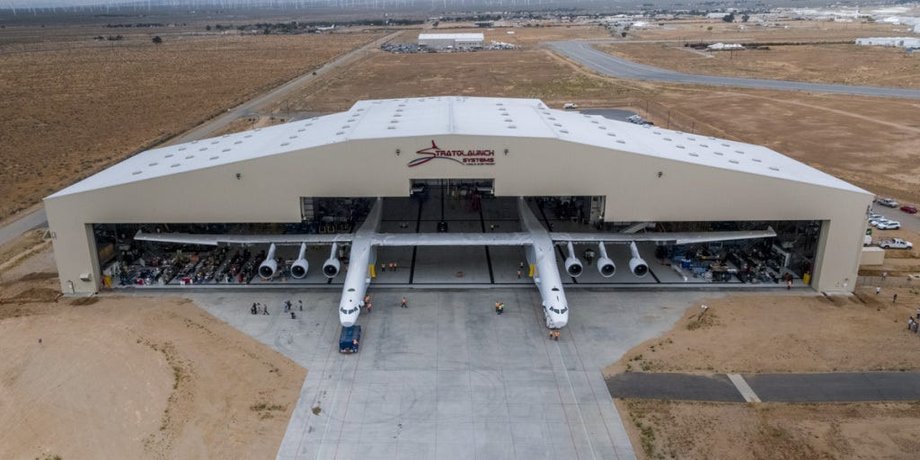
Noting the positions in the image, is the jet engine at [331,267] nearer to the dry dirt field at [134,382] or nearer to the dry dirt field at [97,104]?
the dry dirt field at [134,382]

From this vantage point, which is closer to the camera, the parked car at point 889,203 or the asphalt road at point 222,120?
the asphalt road at point 222,120

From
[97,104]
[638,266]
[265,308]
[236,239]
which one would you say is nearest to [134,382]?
[265,308]

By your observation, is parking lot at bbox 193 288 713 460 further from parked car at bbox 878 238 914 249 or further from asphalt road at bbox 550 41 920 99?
asphalt road at bbox 550 41 920 99

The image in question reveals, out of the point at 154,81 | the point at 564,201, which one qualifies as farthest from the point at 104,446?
the point at 154,81

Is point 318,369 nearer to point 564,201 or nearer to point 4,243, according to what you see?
point 564,201

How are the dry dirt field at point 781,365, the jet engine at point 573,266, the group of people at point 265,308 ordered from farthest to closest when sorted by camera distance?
the jet engine at point 573,266, the group of people at point 265,308, the dry dirt field at point 781,365

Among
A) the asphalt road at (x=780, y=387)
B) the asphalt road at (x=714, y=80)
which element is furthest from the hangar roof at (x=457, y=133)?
the asphalt road at (x=714, y=80)

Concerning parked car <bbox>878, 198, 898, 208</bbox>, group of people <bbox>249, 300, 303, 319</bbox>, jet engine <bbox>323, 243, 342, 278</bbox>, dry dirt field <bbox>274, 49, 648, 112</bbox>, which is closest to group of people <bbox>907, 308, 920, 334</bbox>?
parked car <bbox>878, 198, 898, 208</bbox>
